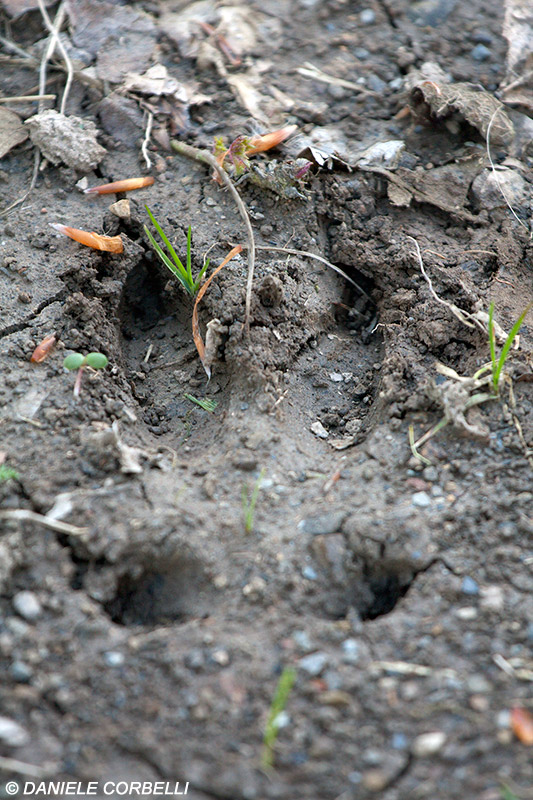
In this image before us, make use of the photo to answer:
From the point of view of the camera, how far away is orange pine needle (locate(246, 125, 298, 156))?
9.25 ft

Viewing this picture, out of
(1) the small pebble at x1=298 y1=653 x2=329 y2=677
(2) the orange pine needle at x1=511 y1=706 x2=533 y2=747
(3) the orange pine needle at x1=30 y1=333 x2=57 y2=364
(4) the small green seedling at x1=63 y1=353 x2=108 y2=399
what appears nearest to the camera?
(2) the orange pine needle at x1=511 y1=706 x2=533 y2=747

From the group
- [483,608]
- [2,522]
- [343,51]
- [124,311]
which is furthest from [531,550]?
[343,51]

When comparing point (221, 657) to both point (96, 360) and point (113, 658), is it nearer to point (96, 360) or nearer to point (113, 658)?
point (113, 658)

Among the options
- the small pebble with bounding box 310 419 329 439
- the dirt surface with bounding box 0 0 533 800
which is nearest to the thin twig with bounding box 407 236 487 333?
the dirt surface with bounding box 0 0 533 800

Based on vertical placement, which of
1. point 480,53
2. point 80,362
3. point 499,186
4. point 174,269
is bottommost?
point 80,362

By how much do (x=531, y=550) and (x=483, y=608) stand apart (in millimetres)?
275

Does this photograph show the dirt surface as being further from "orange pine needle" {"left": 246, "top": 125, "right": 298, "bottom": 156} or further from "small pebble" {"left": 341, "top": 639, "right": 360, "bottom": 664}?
"orange pine needle" {"left": 246, "top": 125, "right": 298, "bottom": 156}

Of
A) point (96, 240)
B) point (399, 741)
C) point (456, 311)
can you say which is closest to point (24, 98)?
point (96, 240)

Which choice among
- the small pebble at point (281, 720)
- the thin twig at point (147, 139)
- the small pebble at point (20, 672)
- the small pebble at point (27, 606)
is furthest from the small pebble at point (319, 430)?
the thin twig at point (147, 139)

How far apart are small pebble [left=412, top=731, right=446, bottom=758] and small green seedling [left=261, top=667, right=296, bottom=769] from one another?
35cm

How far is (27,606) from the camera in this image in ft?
5.92

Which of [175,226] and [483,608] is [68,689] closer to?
[483,608]

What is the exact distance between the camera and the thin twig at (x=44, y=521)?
1917 millimetres

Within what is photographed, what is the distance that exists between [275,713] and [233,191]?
198cm
